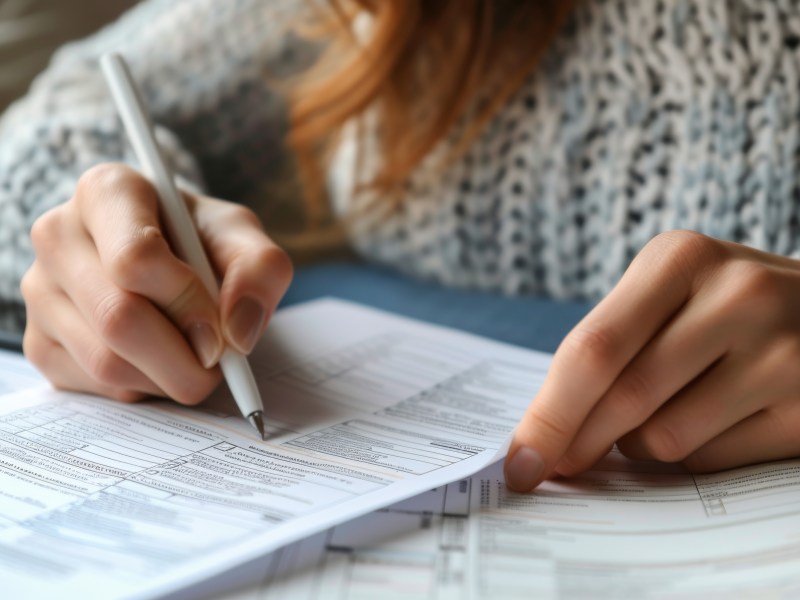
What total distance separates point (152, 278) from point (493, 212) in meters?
0.36

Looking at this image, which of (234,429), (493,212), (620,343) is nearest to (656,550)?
(620,343)

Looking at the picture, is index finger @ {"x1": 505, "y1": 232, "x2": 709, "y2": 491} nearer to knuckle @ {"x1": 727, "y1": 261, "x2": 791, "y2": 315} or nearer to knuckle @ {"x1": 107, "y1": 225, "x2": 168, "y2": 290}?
knuckle @ {"x1": 727, "y1": 261, "x2": 791, "y2": 315}

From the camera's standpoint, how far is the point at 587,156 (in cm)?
62

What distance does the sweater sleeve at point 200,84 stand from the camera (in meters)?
0.69

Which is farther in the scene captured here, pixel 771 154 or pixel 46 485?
pixel 771 154

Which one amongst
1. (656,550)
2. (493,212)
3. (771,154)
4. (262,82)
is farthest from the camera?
(262,82)

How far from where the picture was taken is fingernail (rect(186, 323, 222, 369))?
37cm

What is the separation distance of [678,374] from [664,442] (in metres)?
0.03

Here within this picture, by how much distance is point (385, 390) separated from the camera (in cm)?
41

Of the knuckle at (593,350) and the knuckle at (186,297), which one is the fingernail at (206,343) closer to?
the knuckle at (186,297)

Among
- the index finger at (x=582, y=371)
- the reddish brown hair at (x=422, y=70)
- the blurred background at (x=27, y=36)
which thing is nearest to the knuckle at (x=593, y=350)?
the index finger at (x=582, y=371)

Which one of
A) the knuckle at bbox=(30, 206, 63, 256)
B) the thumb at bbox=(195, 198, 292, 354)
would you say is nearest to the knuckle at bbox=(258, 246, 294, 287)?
the thumb at bbox=(195, 198, 292, 354)

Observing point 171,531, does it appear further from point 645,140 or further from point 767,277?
point 645,140

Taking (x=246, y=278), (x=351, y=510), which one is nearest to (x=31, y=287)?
(x=246, y=278)
